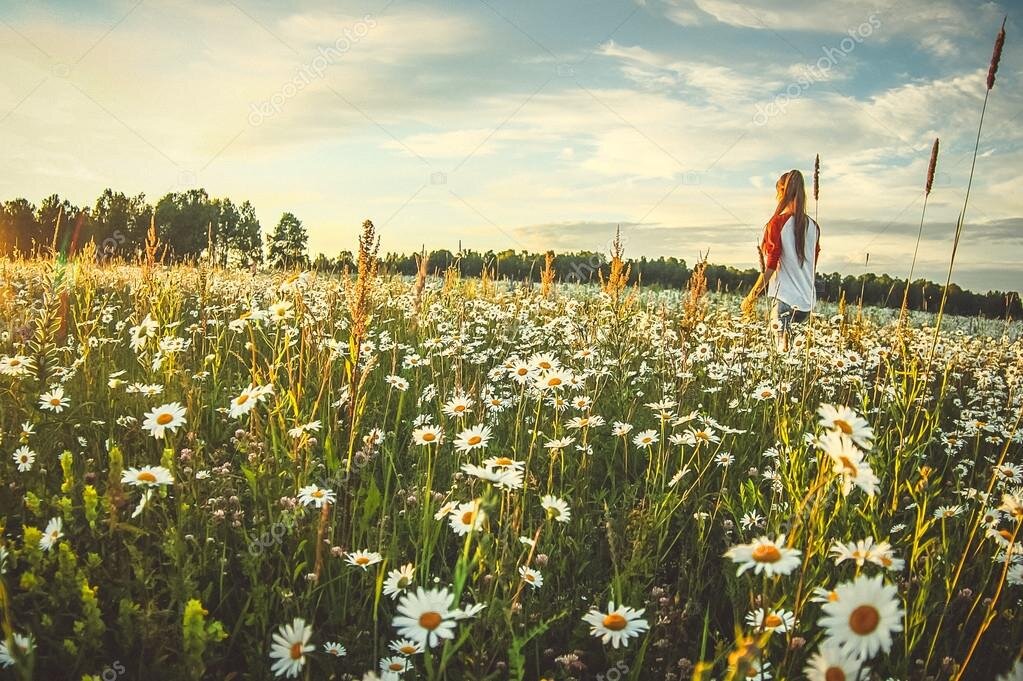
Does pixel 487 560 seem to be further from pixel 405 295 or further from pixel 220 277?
pixel 220 277

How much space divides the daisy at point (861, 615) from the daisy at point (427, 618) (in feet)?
2.36

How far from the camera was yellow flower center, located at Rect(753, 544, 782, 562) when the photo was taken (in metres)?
1.27

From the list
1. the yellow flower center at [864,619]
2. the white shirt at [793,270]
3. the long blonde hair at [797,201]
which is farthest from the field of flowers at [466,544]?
the long blonde hair at [797,201]

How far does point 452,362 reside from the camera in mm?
4621

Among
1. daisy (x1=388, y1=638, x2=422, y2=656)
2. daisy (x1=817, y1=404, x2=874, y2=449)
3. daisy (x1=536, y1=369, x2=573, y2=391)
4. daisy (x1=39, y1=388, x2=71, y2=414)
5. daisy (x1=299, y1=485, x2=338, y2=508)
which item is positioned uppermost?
daisy (x1=817, y1=404, x2=874, y2=449)

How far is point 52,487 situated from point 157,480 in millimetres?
983

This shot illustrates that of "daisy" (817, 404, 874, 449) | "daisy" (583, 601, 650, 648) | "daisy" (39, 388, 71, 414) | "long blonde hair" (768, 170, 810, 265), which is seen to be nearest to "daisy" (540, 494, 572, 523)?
"daisy" (583, 601, 650, 648)

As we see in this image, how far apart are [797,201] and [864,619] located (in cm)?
723

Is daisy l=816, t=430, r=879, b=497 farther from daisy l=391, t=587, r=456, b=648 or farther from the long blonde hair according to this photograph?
the long blonde hair

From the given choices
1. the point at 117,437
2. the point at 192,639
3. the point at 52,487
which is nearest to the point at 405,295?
the point at 117,437

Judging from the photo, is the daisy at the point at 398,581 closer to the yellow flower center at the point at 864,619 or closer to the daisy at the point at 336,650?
the daisy at the point at 336,650

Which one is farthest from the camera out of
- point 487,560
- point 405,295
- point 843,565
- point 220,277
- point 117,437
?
point 220,277

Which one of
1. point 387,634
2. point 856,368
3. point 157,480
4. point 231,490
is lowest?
point 387,634

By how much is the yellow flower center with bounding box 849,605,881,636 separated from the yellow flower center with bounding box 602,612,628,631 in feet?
2.07
